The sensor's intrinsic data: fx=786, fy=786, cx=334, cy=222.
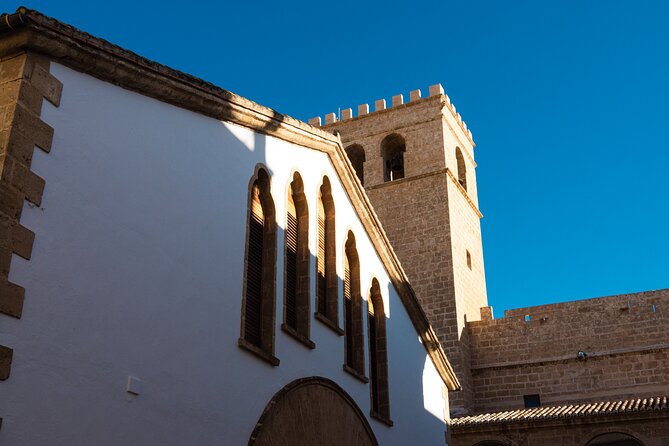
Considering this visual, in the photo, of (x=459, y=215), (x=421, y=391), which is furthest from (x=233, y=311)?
(x=459, y=215)

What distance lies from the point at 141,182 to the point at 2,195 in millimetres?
1632

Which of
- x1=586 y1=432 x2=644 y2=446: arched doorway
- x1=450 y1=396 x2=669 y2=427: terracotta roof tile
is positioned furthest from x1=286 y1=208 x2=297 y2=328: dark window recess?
x1=586 y1=432 x2=644 y2=446: arched doorway

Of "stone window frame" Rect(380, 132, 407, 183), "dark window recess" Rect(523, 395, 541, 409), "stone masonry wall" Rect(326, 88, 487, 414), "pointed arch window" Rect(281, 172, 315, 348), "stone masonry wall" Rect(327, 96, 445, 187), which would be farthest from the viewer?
"stone window frame" Rect(380, 132, 407, 183)

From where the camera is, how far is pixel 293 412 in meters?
9.10

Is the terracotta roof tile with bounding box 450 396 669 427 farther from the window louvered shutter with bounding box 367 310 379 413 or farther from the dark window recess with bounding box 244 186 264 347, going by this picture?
the dark window recess with bounding box 244 186 264 347

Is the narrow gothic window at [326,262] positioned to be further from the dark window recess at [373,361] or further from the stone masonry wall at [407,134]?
the stone masonry wall at [407,134]

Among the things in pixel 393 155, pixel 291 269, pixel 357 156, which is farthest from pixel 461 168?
pixel 291 269

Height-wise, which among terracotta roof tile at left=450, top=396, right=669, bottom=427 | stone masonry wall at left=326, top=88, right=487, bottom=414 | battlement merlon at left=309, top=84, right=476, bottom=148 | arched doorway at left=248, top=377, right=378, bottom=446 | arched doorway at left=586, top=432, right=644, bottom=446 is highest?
battlement merlon at left=309, top=84, right=476, bottom=148

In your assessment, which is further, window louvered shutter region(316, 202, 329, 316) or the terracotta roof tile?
the terracotta roof tile

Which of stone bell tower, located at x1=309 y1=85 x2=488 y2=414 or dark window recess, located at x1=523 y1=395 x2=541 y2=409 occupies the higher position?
stone bell tower, located at x1=309 y1=85 x2=488 y2=414

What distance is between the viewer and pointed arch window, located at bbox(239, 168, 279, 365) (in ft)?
29.2

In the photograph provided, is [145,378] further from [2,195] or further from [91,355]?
[2,195]

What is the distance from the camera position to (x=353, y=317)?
11812 millimetres

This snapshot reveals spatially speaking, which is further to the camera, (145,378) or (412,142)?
(412,142)
